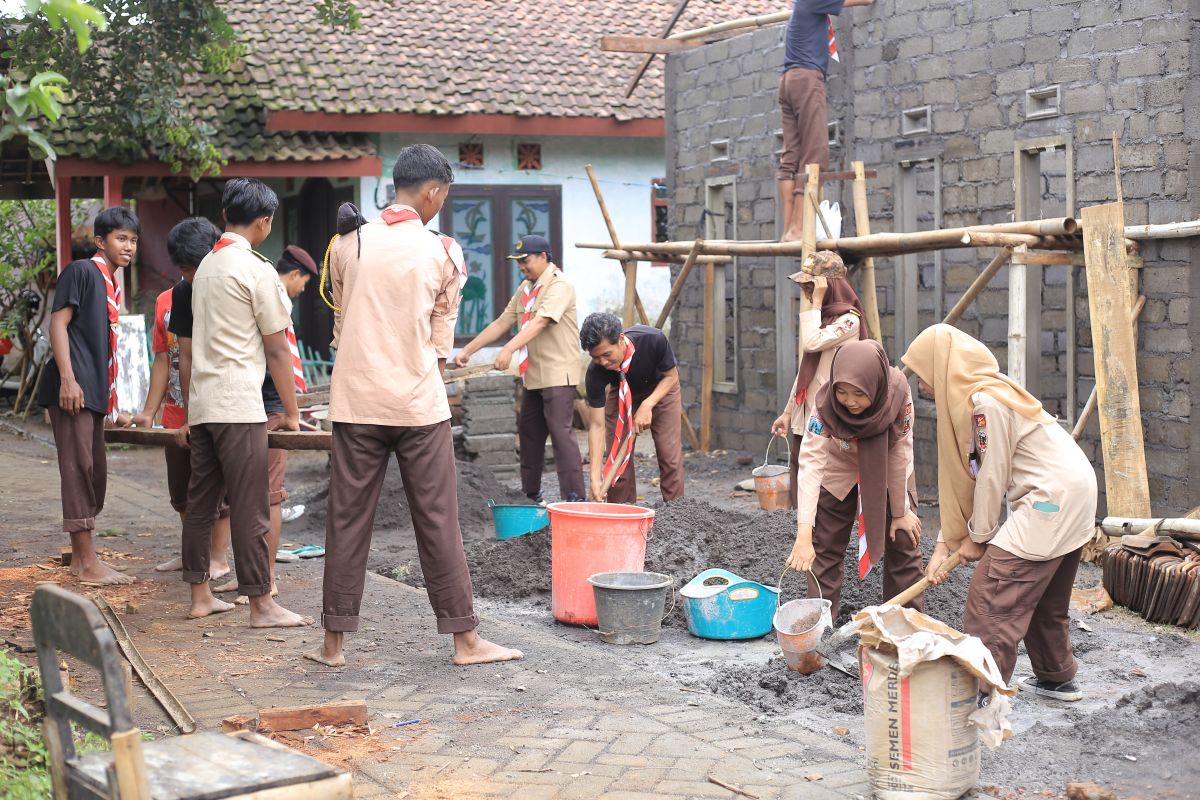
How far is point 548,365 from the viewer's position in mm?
9766

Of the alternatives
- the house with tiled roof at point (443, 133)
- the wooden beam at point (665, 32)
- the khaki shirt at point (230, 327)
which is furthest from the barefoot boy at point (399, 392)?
the house with tiled roof at point (443, 133)

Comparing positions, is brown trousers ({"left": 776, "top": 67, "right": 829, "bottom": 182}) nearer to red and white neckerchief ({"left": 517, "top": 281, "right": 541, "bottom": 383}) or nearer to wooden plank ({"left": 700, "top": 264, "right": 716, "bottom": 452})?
red and white neckerchief ({"left": 517, "top": 281, "right": 541, "bottom": 383})

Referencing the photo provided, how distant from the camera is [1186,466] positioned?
895 cm

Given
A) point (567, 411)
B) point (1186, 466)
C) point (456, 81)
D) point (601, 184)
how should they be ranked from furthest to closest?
point (601, 184) → point (456, 81) → point (567, 411) → point (1186, 466)

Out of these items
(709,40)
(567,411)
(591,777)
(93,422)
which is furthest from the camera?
(709,40)

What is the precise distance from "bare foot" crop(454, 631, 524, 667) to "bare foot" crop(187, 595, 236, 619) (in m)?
1.53

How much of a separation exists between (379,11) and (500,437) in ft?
29.8

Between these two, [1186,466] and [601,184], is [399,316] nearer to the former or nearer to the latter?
[1186,466]

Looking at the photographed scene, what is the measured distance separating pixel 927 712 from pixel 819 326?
13.1 feet

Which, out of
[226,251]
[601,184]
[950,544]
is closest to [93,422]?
[226,251]

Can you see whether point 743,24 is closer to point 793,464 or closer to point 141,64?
point 793,464

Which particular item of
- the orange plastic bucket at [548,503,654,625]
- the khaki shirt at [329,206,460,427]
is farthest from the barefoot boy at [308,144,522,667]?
the orange plastic bucket at [548,503,654,625]

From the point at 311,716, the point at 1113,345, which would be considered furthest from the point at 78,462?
the point at 1113,345

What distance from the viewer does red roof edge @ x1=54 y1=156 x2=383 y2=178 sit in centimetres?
1554
